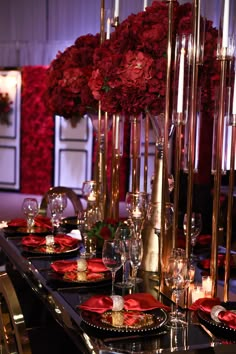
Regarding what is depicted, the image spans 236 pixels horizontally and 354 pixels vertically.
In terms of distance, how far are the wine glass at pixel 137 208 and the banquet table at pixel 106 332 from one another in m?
0.25

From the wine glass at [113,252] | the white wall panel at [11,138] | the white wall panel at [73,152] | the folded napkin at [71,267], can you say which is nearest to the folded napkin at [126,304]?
the wine glass at [113,252]

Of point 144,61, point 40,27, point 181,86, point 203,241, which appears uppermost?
point 40,27

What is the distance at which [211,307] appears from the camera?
5.65ft

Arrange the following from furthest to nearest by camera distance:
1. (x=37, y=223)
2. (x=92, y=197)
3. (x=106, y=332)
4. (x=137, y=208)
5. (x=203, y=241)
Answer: (x=92, y=197) < (x=37, y=223) < (x=203, y=241) < (x=137, y=208) < (x=106, y=332)

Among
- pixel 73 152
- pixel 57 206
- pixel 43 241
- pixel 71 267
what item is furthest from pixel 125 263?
pixel 73 152

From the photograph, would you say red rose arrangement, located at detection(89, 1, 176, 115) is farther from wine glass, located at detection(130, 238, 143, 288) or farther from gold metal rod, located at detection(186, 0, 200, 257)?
wine glass, located at detection(130, 238, 143, 288)

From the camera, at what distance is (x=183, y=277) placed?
1.70m

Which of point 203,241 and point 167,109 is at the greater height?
point 167,109

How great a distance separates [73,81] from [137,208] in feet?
2.65

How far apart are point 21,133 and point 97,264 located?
792 centimetres

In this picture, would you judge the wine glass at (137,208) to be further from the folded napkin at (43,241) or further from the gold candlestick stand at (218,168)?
the gold candlestick stand at (218,168)

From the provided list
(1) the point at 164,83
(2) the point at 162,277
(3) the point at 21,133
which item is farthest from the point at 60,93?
(3) the point at 21,133

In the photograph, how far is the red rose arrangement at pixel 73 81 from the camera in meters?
2.95

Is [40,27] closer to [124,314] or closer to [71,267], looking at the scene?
[71,267]
